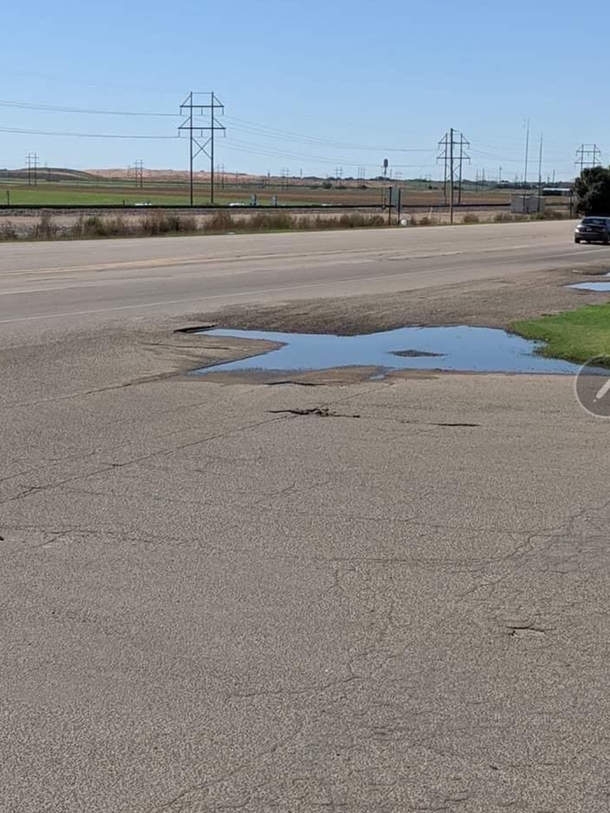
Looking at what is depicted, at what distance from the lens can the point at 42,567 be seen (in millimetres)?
6418

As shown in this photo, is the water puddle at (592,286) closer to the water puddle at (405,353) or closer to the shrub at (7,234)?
the water puddle at (405,353)

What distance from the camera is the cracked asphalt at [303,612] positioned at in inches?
164

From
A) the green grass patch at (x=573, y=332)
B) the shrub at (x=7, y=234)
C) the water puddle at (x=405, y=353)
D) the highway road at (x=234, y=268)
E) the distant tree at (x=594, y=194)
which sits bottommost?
the water puddle at (x=405, y=353)

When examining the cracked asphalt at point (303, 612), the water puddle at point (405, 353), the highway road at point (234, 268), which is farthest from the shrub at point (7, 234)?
the cracked asphalt at point (303, 612)

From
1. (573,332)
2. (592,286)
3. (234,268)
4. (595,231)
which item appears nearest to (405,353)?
(573,332)

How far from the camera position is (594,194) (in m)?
117

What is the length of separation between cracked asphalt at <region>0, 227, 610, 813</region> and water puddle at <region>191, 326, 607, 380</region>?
11.4 ft

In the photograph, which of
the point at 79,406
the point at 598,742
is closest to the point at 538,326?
the point at 79,406

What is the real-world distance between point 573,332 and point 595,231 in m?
39.6

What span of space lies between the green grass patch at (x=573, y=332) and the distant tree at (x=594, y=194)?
327 ft

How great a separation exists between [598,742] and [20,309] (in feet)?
57.6

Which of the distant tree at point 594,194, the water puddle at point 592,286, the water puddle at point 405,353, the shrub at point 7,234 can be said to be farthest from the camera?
the distant tree at point 594,194

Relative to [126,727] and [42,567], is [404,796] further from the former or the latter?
[42,567]

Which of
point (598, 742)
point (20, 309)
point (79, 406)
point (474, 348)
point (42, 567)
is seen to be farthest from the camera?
point (20, 309)
